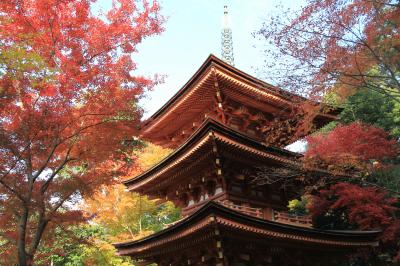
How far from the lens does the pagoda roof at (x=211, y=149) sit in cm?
1077

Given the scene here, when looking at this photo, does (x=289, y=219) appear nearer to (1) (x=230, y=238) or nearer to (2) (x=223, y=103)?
(1) (x=230, y=238)

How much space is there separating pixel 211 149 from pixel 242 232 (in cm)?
274

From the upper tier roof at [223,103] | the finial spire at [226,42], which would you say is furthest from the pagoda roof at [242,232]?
the finial spire at [226,42]

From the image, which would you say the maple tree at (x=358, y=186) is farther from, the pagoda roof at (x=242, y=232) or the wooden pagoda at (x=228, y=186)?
the pagoda roof at (x=242, y=232)

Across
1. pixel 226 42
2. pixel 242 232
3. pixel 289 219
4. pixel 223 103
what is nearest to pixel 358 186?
pixel 289 219

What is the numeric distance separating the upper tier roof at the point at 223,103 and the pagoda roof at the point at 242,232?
411 centimetres

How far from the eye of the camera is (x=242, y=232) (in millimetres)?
10242

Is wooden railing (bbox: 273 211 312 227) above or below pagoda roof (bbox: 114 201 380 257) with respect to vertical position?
above

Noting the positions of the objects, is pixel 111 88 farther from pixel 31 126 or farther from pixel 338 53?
pixel 338 53

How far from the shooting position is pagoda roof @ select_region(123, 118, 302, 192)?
10766mm

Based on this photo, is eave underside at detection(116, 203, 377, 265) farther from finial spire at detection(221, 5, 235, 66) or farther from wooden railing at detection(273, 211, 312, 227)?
finial spire at detection(221, 5, 235, 66)

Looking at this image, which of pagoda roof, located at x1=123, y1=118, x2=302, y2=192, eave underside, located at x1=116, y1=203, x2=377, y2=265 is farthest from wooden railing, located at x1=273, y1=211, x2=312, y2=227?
pagoda roof, located at x1=123, y1=118, x2=302, y2=192

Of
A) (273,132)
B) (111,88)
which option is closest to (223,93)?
(273,132)

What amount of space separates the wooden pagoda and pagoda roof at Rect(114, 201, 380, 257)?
0.03 m
